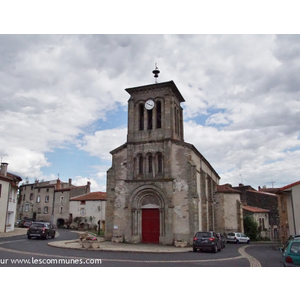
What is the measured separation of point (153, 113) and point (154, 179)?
5993 millimetres

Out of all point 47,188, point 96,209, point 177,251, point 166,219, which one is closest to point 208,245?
point 177,251

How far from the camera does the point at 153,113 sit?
2558cm

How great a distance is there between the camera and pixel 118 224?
945 inches

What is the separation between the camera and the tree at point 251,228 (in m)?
37.3

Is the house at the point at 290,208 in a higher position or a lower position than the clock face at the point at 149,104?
lower

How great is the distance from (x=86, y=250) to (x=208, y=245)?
7.65 metres

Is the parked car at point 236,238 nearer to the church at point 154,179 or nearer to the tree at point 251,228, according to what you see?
the tree at point 251,228

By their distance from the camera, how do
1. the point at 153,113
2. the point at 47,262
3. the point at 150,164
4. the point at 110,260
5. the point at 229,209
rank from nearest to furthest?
the point at 47,262
the point at 110,260
the point at 150,164
the point at 153,113
the point at 229,209

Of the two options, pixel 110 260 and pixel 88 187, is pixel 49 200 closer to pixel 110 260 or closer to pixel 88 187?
pixel 88 187

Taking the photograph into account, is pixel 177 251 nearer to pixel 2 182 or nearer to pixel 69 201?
pixel 2 182

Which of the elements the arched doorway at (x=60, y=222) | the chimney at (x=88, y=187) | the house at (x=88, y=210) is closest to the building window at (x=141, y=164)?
the house at (x=88, y=210)

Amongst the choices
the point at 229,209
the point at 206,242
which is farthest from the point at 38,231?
A: the point at 229,209

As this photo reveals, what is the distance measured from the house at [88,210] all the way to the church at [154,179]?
24.2 metres

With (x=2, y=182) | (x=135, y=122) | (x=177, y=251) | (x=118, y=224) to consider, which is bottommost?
(x=177, y=251)
